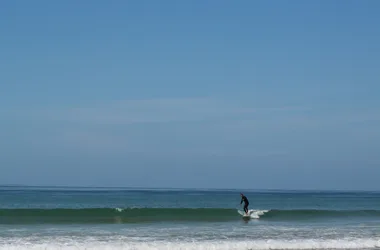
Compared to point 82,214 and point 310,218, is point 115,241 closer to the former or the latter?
point 82,214

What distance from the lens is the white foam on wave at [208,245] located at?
17.5 meters

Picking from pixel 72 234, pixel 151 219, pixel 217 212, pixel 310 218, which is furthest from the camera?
pixel 217 212

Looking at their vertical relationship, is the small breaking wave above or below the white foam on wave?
above

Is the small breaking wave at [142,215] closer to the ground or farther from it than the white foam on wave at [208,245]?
farther from it

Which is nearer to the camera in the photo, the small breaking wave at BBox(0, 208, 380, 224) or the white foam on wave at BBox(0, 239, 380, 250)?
the white foam on wave at BBox(0, 239, 380, 250)

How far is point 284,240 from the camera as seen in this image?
63.7 ft

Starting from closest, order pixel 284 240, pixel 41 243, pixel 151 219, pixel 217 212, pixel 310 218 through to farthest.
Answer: pixel 41 243 < pixel 284 240 < pixel 151 219 < pixel 310 218 < pixel 217 212

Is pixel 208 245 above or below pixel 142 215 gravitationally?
below

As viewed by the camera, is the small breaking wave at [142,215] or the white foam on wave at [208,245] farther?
the small breaking wave at [142,215]

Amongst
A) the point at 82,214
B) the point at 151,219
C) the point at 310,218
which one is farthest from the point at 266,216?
the point at 82,214

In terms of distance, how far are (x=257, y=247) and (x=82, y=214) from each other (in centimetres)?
1623

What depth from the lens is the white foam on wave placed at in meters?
17.5

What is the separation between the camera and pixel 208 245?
1819 centimetres

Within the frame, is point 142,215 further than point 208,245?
Yes
